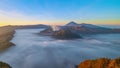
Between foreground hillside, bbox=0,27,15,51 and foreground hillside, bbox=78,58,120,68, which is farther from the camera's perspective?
foreground hillside, bbox=0,27,15,51

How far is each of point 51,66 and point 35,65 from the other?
3480 millimetres

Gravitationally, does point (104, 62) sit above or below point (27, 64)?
above

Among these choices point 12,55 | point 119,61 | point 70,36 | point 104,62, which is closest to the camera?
point 119,61

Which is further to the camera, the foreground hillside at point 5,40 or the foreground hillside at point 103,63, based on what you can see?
the foreground hillside at point 5,40

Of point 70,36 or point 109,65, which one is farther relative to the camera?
point 70,36

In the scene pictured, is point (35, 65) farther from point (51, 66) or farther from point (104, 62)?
point (104, 62)

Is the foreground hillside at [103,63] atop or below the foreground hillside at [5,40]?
atop

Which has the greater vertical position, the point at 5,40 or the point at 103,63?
the point at 103,63

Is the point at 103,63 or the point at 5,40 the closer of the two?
the point at 103,63

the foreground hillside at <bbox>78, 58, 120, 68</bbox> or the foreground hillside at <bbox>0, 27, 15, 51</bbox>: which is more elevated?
the foreground hillside at <bbox>78, 58, 120, 68</bbox>

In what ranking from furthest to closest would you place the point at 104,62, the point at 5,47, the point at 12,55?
the point at 5,47 < the point at 12,55 < the point at 104,62

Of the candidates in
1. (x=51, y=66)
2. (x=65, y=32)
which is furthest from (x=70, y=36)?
(x=51, y=66)

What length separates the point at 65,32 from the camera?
4077 inches

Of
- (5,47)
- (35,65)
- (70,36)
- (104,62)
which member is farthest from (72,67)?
(70,36)
